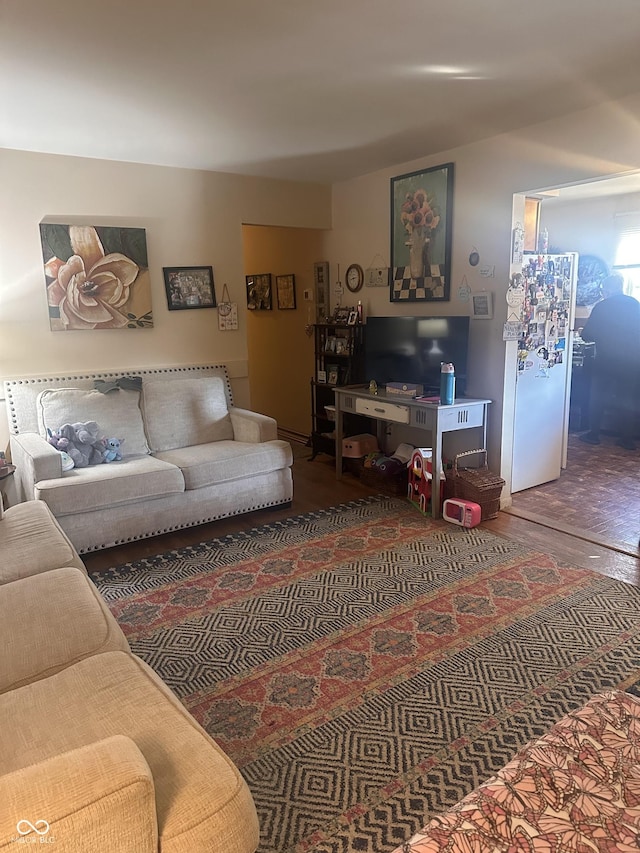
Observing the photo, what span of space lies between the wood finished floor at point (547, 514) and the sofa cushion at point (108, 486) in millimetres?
301

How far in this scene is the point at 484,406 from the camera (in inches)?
150

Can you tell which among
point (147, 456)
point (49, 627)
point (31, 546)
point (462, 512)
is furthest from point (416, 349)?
point (49, 627)

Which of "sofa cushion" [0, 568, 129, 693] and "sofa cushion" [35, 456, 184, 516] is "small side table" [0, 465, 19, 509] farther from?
"sofa cushion" [0, 568, 129, 693]

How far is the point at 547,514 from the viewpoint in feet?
12.3

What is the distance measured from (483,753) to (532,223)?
128 inches

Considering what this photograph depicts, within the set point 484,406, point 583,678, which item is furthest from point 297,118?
point 583,678

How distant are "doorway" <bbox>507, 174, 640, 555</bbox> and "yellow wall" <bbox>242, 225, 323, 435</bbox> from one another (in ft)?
7.23

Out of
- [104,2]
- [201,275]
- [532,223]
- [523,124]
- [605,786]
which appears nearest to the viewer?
[605,786]

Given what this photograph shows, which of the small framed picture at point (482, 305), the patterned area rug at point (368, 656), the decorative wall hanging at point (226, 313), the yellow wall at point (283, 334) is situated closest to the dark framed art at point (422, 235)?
the small framed picture at point (482, 305)

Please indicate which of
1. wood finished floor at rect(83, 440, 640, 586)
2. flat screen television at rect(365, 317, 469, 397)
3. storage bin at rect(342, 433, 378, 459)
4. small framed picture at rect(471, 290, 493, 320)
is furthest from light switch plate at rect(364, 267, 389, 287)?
wood finished floor at rect(83, 440, 640, 586)

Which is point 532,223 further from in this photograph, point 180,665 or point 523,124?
point 180,665

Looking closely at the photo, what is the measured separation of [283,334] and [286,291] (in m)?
0.45

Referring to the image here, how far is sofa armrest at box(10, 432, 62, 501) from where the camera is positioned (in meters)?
3.08

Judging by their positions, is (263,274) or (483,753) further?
(263,274)
